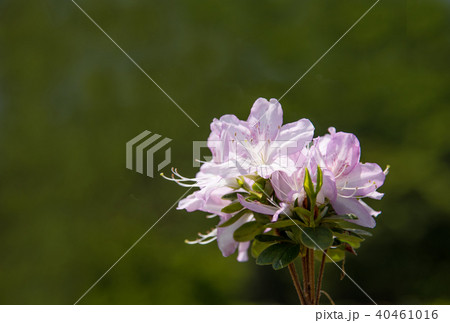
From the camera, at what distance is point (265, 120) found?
3.43 feet

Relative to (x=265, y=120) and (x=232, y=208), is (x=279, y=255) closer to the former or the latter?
(x=232, y=208)

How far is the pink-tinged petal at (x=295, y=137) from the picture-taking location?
0.97 meters

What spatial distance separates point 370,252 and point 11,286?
13.8ft

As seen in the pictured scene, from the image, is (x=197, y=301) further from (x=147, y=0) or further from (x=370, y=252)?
(x=147, y=0)

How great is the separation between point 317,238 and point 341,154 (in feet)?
0.56

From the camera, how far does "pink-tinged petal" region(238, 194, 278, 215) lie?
95 centimetres

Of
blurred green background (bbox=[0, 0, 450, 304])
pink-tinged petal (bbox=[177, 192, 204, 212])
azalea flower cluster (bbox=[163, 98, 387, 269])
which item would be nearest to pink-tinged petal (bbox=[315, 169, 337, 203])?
azalea flower cluster (bbox=[163, 98, 387, 269])

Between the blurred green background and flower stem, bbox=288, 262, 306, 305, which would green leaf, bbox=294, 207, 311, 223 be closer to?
flower stem, bbox=288, 262, 306, 305

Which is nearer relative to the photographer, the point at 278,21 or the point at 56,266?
the point at 56,266

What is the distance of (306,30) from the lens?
7.07 m

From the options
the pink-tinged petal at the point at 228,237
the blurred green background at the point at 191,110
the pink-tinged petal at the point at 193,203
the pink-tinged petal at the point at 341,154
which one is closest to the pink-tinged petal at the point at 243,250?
the pink-tinged petal at the point at 228,237

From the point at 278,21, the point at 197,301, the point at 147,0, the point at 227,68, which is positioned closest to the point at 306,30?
the point at 278,21

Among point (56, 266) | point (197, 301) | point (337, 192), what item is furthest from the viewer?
point (56, 266)

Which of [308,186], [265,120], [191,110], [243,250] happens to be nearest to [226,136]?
[265,120]
